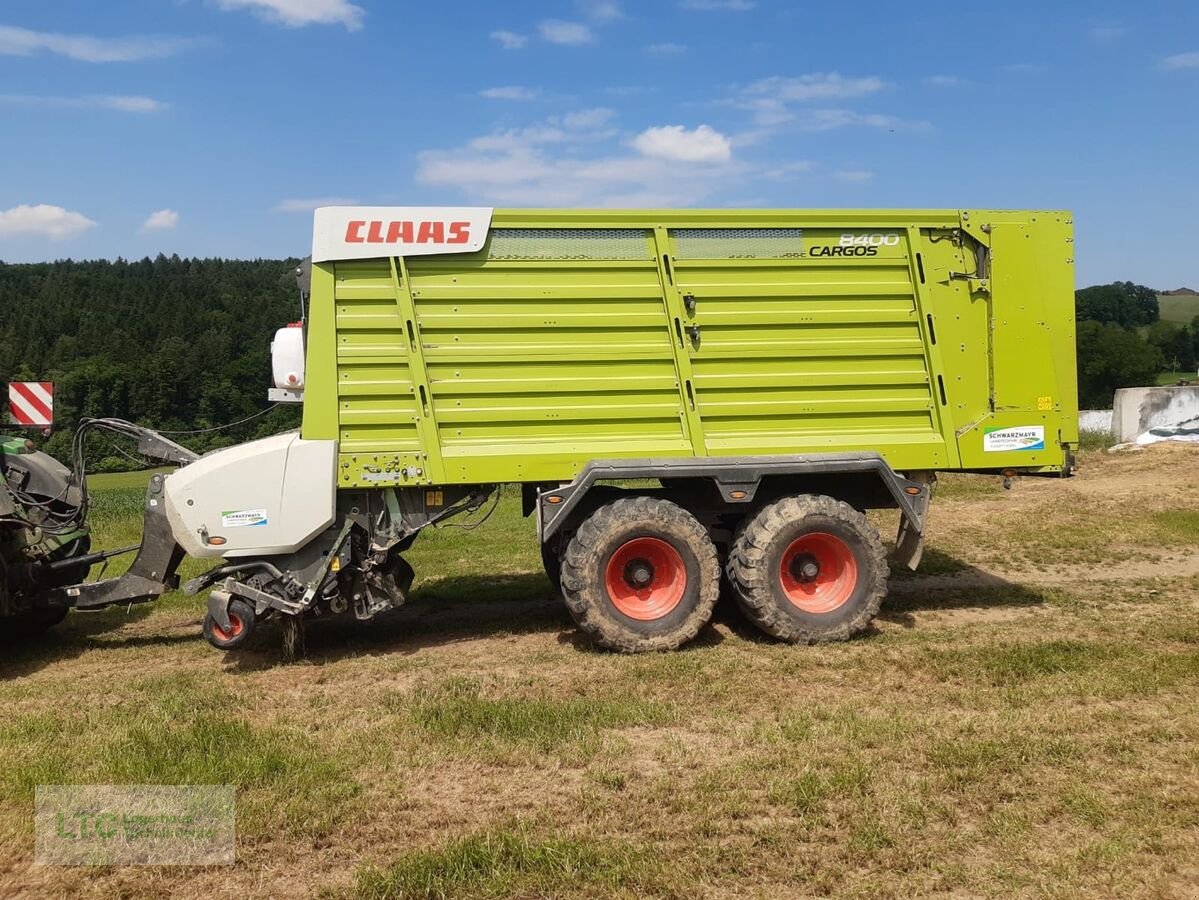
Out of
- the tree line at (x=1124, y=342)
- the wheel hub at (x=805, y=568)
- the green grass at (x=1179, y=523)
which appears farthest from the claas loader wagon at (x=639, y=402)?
the tree line at (x=1124, y=342)

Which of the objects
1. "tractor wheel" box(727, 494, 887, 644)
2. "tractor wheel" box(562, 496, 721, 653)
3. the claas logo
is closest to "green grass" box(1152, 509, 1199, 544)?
"tractor wheel" box(727, 494, 887, 644)

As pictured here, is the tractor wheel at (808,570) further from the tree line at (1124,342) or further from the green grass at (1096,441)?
the tree line at (1124,342)

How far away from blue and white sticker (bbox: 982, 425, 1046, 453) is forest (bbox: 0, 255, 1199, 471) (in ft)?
16.9

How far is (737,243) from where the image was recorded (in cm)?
623

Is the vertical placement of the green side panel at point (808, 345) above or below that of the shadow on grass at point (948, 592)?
above

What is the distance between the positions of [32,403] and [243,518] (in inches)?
153

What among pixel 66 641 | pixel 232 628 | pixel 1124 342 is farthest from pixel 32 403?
pixel 1124 342

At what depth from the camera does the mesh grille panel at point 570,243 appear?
19.9 feet

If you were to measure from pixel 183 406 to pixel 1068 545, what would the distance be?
23864 millimetres

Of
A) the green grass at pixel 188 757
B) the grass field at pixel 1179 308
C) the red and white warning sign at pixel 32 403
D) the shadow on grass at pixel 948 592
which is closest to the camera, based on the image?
the green grass at pixel 188 757

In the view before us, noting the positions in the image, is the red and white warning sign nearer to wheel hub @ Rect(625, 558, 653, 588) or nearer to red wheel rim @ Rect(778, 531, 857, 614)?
wheel hub @ Rect(625, 558, 653, 588)

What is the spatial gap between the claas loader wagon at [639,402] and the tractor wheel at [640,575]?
16mm

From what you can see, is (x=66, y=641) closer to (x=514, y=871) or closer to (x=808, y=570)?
(x=514, y=871)

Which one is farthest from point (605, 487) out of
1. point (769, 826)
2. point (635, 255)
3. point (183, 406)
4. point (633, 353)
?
point (183, 406)
